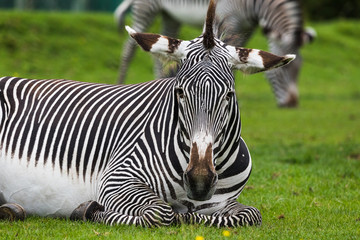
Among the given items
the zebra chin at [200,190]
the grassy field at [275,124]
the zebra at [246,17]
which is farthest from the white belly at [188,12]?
the zebra chin at [200,190]

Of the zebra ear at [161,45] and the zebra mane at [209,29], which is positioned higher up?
the zebra mane at [209,29]

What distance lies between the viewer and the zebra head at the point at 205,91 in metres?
4.28

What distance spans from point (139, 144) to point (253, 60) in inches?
44.4

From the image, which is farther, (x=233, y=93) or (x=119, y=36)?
(x=119, y=36)

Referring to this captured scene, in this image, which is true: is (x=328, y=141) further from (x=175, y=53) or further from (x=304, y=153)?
(x=175, y=53)

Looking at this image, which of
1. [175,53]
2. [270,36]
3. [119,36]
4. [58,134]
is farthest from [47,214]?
[119,36]

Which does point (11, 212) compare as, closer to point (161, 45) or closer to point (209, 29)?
point (161, 45)

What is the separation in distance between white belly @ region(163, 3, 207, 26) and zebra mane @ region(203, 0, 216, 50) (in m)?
9.48

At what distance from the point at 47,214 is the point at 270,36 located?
10340mm

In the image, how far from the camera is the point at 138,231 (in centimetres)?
463

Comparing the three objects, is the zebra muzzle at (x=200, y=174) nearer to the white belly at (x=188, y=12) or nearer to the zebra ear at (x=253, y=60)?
the zebra ear at (x=253, y=60)

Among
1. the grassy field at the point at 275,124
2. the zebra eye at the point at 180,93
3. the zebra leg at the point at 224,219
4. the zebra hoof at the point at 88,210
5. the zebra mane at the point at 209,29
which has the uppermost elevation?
the zebra mane at the point at 209,29

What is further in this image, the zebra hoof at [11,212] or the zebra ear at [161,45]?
the zebra hoof at [11,212]

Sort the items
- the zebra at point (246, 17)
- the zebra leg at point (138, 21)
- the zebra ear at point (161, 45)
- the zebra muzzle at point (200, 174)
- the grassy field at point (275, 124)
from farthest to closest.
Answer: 1. the zebra leg at point (138, 21)
2. the zebra at point (246, 17)
3. the grassy field at point (275, 124)
4. the zebra ear at point (161, 45)
5. the zebra muzzle at point (200, 174)
